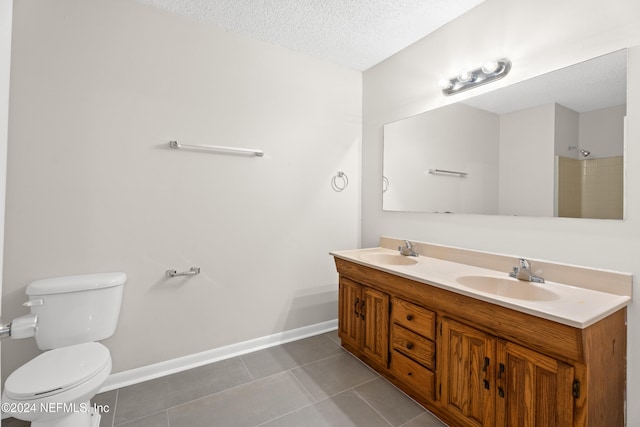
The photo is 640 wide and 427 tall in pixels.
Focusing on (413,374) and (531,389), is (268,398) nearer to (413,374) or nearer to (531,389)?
(413,374)

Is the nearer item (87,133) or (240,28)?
(87,133)

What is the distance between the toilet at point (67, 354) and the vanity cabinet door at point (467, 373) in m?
1.71

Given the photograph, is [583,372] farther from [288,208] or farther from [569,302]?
[288,208]

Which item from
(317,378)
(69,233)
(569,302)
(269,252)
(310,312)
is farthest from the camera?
(310,312)

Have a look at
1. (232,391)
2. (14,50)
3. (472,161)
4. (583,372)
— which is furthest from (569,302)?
(14,50)

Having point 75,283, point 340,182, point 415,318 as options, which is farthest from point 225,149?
point 415,318

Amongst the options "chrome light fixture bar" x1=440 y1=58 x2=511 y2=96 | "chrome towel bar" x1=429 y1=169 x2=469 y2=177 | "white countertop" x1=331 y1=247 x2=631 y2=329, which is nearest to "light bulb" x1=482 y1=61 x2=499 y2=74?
"chrome light fixture bar" x1=440 y1=58 x2=511 y2=96

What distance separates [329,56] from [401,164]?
1.13m

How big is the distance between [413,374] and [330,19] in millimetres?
2398

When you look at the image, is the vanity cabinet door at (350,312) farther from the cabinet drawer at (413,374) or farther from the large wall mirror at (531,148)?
the large wall mirror at (531,148)

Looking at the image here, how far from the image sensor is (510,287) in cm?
169

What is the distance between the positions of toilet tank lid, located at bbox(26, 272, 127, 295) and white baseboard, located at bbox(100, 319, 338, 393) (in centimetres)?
67

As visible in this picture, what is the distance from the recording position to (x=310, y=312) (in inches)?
109

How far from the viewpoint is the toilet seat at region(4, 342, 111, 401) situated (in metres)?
1.29
